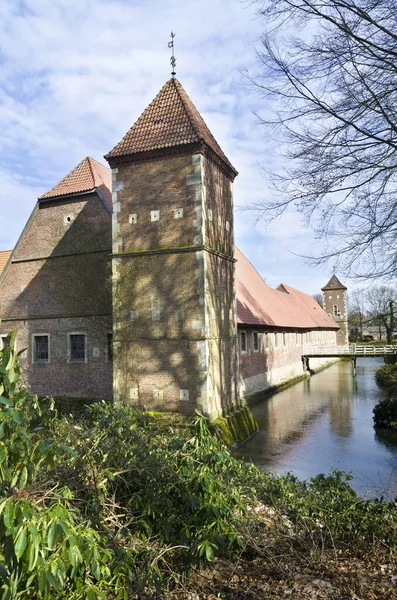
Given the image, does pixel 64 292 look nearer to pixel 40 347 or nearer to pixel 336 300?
pixel 40 347

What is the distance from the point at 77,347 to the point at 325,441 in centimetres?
811

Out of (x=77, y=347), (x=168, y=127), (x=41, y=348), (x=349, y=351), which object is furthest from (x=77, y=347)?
(x=349, y=351)

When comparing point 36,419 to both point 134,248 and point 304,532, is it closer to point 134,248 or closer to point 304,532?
point 304,532

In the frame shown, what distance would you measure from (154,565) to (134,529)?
28.4 inches

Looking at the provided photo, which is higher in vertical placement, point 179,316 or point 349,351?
point 179,316

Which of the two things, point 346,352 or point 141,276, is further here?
point 346,352

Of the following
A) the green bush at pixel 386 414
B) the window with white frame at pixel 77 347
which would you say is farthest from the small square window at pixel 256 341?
the window with white frame at pixel 77 347

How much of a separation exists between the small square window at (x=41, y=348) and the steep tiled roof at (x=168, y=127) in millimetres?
6529

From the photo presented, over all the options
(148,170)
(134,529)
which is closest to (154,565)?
(134,529)

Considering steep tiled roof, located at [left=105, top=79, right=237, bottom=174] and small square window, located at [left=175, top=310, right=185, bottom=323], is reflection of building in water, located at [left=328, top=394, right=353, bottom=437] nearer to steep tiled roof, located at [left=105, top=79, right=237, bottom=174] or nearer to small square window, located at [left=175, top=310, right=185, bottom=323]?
small square window, located at [left=175, top=310, right=185, bottom=323]

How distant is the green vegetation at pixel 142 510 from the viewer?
284cm

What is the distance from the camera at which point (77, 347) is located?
14.8 m

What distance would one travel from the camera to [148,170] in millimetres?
12234

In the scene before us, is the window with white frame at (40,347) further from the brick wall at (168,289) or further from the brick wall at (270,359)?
the brick wall at (270,359)
